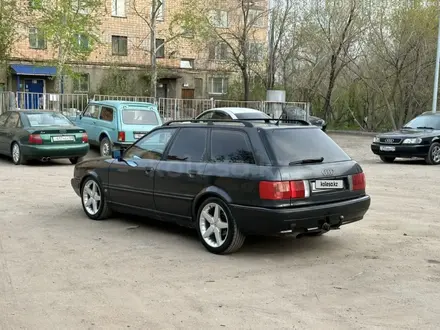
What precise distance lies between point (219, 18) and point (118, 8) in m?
12.6

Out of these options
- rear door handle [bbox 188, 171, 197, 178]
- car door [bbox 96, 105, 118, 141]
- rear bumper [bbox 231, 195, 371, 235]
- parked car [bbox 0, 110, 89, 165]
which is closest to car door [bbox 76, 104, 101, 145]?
car door [bbox 96, 105, 118, 141]

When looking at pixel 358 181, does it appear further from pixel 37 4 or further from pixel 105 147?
pixel 37 4

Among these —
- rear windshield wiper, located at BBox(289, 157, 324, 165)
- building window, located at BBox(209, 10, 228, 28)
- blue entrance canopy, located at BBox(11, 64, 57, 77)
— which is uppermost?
building window, located at BBox(209, 10, 228, 28)

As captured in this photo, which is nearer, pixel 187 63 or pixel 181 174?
pixel 181 174

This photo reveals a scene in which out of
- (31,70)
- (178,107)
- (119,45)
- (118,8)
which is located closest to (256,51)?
(178,107)

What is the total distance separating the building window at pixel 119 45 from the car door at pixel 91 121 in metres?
25.4

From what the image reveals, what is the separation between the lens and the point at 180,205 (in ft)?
22.5

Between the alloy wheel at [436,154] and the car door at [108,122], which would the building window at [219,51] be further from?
the alloy wheel at [436,154]

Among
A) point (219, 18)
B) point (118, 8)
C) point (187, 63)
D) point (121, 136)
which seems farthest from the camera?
point (187, 63)

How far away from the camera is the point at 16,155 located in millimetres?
15391

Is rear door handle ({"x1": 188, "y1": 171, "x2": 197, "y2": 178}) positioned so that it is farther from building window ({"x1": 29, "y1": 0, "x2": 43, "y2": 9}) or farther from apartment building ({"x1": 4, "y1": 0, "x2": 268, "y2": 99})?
apartment building ({"x1": 4, "y1": 0, "x2": 268, "y2": 99})

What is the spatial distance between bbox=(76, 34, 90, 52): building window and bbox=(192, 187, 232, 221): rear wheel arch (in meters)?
20.9

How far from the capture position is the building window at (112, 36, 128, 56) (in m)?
43.1

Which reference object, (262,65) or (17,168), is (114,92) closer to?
(262,65)
